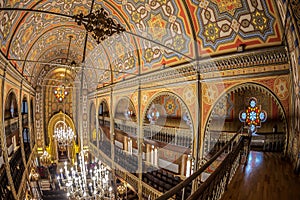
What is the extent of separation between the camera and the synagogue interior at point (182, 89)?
15.7ft

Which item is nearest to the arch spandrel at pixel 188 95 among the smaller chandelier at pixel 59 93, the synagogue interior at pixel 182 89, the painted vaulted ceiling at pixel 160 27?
the synagogue interior at pixel 182 89

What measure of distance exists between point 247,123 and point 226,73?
422 cm

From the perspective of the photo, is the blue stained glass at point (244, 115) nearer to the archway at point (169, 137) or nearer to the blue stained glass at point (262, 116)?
the blue stained glass at point (262, 116)

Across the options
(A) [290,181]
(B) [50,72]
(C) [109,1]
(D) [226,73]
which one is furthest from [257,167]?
(B) [50,72]

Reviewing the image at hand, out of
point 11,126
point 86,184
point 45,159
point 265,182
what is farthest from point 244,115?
point 45,159

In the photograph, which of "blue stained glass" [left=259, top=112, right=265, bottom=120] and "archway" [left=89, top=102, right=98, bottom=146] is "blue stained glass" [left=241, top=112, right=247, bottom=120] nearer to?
"blue stained glass" [left=259, top=112, right=265, bottom=120]

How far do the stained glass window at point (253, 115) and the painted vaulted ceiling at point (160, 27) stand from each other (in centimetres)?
438

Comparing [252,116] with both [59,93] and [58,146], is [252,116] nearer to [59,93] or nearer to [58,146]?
[59,93]

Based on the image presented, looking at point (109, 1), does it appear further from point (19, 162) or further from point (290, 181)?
point (19, 162)

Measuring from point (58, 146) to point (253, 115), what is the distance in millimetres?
19952

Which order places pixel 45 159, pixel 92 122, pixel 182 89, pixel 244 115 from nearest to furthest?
pixel 182 89
pixel 244 115
pixel 45 159
pixel 92 122

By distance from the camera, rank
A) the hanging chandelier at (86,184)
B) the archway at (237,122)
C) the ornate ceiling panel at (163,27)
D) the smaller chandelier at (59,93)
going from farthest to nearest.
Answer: the smaller chandelier at (59,93) → the ornate ceiling panel at (163,27) → the archway at (237,122) → the hanging chandelier at (86,184)

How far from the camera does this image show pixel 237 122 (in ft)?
34.7

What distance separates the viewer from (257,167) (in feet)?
18.1
